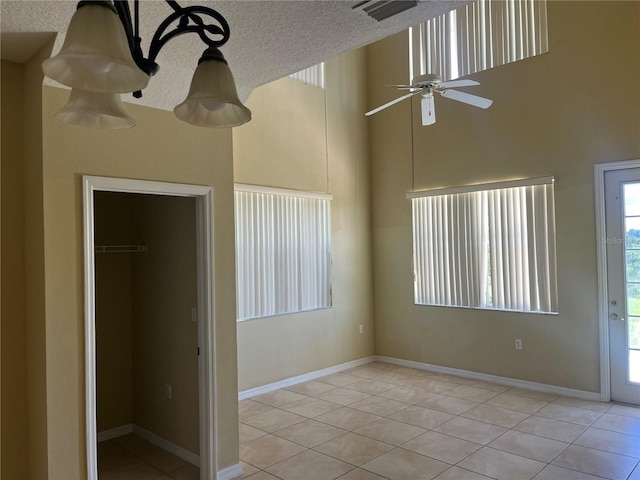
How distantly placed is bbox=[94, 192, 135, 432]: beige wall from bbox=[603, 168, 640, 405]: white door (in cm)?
477

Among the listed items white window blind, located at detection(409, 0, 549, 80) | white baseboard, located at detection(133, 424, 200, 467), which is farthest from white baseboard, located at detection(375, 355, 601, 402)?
white window blind, located at detection(409, 0, 549, 80)

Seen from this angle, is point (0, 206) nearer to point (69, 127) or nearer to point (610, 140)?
point (69, 127)

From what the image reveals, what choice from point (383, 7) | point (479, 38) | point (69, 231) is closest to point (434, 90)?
point (479, 38)

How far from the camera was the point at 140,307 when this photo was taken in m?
4.20

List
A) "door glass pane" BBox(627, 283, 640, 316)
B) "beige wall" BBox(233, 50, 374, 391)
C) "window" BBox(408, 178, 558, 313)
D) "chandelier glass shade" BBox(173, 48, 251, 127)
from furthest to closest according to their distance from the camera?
"beige wall" BBox(233, 50, 374, 391) → "window" BBox(408, 178, 558, 313) → "door glass pane" BBox(627, 283, 640, 316) → "chandelier glass shade" BBox(173, 48, 251, 127)

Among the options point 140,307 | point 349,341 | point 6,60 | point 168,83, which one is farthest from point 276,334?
point 6,60

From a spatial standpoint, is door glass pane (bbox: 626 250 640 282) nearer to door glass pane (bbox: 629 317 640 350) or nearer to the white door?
the white door

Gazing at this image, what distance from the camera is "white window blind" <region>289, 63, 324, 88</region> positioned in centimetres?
614

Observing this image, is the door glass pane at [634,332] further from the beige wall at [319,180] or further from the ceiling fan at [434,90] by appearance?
the beige wall at [319,180]

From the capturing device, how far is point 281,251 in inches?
227

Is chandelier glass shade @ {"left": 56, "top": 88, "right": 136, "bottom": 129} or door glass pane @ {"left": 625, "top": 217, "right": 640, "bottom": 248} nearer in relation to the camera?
chandelier glass shade @ {"left": 56, "top": 88, "right": 136, "bottom": 129}

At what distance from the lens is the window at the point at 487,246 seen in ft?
17.4

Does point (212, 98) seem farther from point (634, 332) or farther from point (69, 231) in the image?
point (634, 332)

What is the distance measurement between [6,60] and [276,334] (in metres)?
3.92
